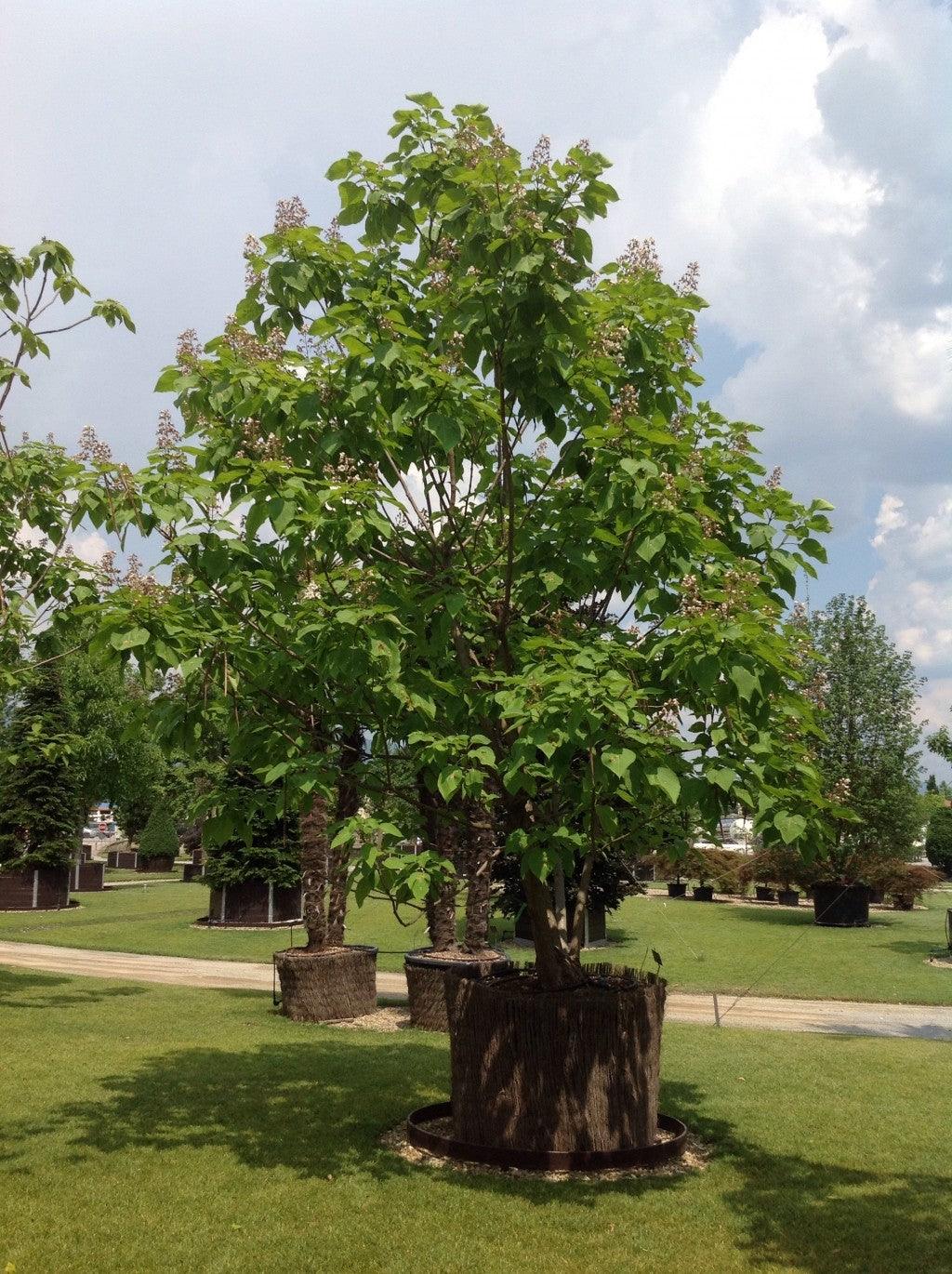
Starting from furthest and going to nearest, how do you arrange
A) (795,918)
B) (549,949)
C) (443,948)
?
1. (795,918)
2. (443,948)
3. (549,949)

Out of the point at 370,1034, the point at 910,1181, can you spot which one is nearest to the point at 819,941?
the point at 370,1034

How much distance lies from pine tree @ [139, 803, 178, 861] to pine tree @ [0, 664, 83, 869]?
18.9 metres

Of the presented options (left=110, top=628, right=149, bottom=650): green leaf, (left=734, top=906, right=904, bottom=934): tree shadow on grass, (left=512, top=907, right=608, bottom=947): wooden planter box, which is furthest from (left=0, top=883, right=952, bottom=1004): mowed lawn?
(left=110, top=628, right=149, bottom=650): green leaf

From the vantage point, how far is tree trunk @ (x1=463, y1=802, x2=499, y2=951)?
28.7 ft

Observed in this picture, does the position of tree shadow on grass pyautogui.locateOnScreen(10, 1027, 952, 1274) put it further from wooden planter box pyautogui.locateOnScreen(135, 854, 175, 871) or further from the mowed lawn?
wooden planter box pyautogui.locateOnScreen(135, 854, 175, 871)

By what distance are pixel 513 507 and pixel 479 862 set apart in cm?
316

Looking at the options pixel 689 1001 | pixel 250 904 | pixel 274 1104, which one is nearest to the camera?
pixel 274 1104

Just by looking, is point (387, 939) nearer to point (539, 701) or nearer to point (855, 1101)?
point (855, 1101)

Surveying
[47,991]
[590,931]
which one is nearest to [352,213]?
[47,991]

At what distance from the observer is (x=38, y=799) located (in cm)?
3716

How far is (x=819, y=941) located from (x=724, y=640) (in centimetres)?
2422

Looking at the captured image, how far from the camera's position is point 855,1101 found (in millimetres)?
11094

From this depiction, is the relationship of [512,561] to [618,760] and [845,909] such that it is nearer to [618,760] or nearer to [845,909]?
[618,760]

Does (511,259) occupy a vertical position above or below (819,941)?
above
